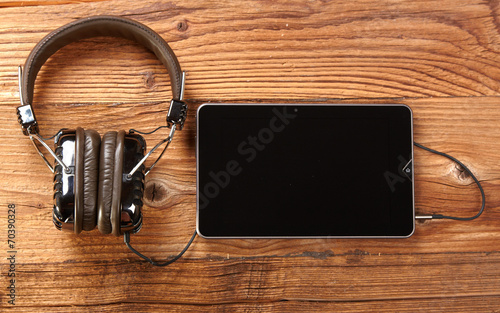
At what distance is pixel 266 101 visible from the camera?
0.73m

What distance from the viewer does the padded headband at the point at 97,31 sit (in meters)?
0.66

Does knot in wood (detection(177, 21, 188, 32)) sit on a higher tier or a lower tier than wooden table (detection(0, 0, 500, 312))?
higher

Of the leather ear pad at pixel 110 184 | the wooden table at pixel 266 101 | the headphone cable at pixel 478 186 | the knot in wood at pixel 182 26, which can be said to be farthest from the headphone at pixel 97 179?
the headphone cable at pixel 478 186

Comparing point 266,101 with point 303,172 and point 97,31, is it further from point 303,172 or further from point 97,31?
point 97,31

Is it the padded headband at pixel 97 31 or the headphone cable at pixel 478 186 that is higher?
the padded headband at pixel 97 31

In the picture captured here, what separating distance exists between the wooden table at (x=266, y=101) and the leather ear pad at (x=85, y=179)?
139 mm

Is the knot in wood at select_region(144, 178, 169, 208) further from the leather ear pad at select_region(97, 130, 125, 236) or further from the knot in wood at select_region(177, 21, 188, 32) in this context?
the knot in wood at select_region(177, 21, 188, 32)

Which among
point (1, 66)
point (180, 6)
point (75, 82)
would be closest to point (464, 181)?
point (180, 6)

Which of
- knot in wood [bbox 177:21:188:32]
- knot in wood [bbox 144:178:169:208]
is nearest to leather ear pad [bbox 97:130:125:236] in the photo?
knot in wood [bbox 144:178:169:208]

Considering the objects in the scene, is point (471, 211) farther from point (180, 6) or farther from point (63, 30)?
point (63, 30)

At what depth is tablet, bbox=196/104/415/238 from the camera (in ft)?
2.30

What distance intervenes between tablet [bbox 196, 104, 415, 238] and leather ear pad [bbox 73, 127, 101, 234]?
180mm

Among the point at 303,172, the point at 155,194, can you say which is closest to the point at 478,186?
the point at 303,172

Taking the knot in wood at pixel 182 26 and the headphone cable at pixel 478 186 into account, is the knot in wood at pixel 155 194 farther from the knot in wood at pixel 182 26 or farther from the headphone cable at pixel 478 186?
the headphone cable at pixel 478 186
